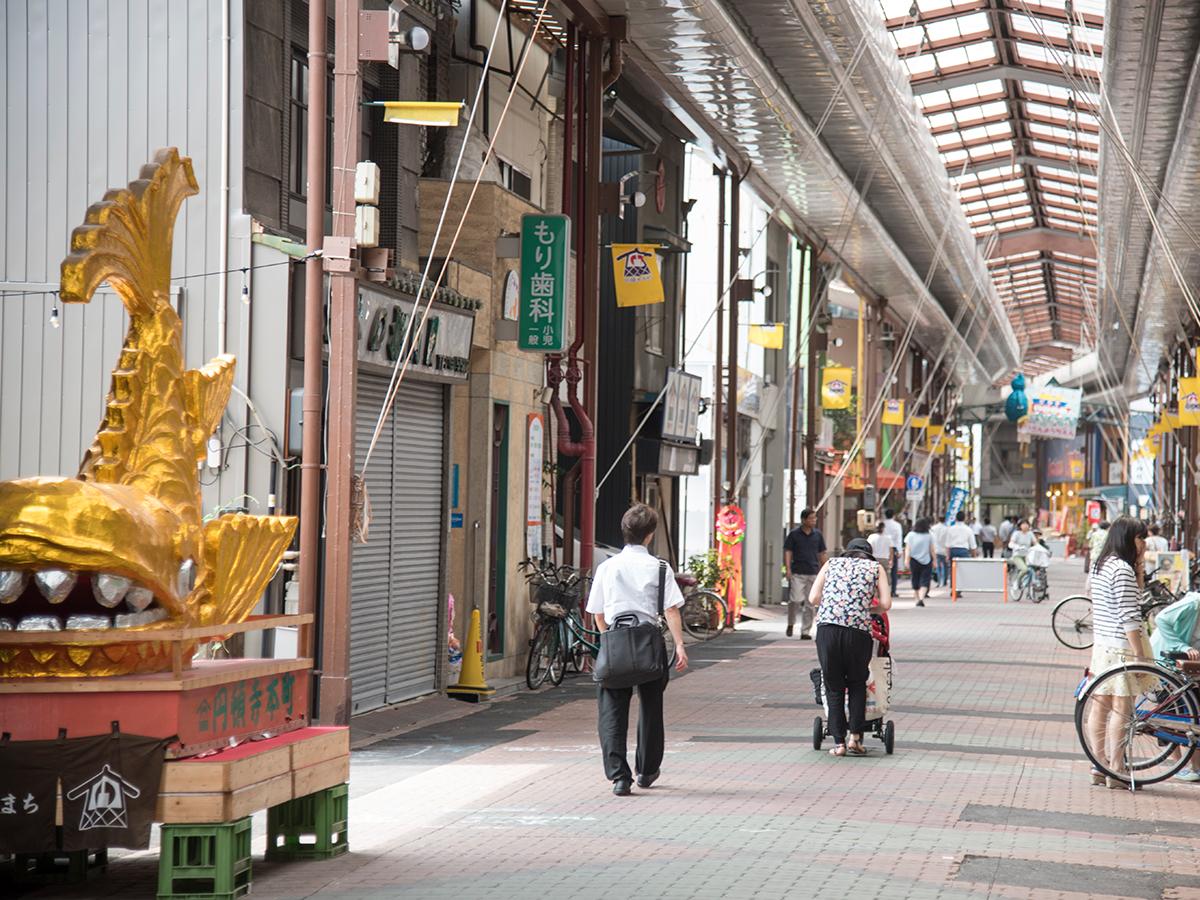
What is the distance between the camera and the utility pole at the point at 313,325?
11.5 m

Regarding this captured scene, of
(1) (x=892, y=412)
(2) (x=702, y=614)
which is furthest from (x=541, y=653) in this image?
(1) (x=892, y=412)

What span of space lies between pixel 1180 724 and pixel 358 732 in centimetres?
651

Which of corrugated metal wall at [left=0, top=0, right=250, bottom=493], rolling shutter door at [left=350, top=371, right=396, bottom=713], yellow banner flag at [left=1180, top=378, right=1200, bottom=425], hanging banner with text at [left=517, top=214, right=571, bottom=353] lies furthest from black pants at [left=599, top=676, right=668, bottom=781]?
yellow banner flag at [left=1180, top=378, right=1200, bottom=425]

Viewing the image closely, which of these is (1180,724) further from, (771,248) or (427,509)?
(771,248)

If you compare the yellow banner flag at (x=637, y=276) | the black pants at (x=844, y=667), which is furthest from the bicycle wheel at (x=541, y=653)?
the yellow banner flag at (x=637, y=276)

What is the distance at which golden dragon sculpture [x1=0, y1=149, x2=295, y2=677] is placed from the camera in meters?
7.51

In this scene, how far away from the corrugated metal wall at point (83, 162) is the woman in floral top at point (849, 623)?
471 centimetres

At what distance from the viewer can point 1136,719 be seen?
11.7m

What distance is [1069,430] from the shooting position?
59.1 m

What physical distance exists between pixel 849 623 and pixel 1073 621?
14569 mm

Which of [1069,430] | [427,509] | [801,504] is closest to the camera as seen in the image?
[427,509]

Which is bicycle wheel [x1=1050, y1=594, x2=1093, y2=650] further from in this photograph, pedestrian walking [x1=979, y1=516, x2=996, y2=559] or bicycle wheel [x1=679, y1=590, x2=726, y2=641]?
pedestrian walking [x1=979, y1=516, x2=996, y2=559]

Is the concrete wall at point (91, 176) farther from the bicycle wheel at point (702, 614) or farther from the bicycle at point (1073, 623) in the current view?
the bicycle at point (1073, 623)

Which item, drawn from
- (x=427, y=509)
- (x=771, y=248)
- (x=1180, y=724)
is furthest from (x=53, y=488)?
(x=771, y=248)
